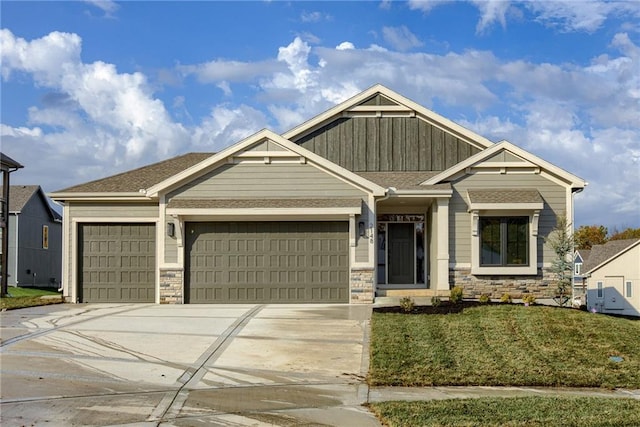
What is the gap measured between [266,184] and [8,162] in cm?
1330

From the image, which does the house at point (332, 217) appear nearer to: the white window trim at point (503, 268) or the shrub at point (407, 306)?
the white window trim at point (503, 268)

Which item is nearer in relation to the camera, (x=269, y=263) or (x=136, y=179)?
(x=269, y=263)

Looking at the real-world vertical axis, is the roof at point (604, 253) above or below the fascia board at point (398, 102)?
below

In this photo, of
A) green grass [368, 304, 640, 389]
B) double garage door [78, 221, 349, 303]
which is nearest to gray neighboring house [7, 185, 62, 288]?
double garage door [78, 221, 349, 303]

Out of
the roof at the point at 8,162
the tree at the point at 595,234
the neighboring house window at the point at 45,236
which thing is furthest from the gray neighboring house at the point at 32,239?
the tree at the point at 595,234

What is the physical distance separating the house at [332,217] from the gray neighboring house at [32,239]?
60.7 feet

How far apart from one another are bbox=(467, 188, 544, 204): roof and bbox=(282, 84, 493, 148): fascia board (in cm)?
216

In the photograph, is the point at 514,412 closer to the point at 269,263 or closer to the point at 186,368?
the point at 186,368

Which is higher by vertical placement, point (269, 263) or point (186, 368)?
point (269, 263)

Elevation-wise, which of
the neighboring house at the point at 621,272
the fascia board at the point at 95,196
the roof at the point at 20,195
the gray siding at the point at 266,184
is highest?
the roof at the point at 20,195

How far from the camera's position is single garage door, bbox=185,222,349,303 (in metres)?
18.7

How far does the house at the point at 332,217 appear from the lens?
18672mm

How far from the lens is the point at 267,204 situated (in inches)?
724

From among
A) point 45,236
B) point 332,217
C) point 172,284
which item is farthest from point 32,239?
point 332,217
